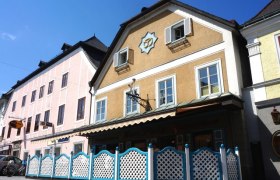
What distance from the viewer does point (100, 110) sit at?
18906 mm

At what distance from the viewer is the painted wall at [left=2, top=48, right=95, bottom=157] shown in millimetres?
21769

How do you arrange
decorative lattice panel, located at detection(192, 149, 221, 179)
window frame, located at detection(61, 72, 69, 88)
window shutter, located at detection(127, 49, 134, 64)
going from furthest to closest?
window frame, located at detection(61, 72, 69, 88) < window shutter, located at detection(127, 49, 134, 64) < decorative lattice panel, located at detection(192, 149, 221, 179)

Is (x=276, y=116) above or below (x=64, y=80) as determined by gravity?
below

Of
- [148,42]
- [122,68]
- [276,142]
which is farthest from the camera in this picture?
[122,68]

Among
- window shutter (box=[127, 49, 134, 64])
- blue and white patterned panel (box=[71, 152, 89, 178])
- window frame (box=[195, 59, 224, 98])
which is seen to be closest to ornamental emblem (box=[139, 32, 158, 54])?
window shutter (box=[127, 49, 134, 64])

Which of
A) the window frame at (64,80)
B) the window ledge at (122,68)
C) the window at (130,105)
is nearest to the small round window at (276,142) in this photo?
the window at (130,105)

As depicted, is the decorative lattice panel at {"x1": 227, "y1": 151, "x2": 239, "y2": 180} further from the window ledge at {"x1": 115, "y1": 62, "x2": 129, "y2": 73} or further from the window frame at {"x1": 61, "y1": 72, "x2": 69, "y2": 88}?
the window frame at {"x1": 61, "y1": 72, "x2": 69, "y2": 88}

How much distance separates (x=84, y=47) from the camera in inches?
936

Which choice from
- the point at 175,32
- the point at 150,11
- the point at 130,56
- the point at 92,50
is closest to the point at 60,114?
the point at 92,50

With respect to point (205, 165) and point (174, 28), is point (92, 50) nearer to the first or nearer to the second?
point (174, 28)

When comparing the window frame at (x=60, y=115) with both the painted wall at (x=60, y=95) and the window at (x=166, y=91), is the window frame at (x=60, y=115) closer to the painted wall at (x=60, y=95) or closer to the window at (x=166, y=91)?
→ the painted wall at (x=60, y=95)

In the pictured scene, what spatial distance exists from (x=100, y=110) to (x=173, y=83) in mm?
6886

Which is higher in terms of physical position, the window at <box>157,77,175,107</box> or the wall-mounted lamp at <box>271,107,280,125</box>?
the window at <box>157,77,175,107</box>

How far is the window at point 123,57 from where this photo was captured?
57.0 feet
